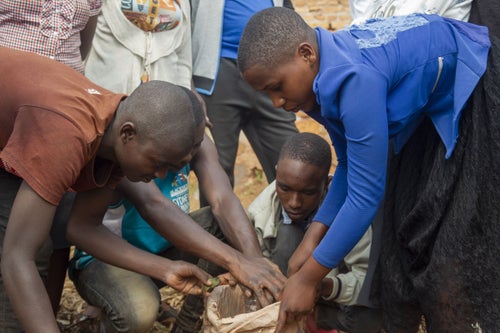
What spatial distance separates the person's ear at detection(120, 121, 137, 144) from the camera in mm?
2488

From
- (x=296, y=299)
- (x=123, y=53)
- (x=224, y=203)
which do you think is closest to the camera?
(x=296, y=299)

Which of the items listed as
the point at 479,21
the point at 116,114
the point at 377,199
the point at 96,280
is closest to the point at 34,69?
the point at 116,114

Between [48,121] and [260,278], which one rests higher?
[48,121]

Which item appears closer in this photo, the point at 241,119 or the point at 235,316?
the point at 235,316

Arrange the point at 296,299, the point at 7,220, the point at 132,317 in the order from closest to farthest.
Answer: the point at 296,299 → the point at 7,220 → the point at 132,317

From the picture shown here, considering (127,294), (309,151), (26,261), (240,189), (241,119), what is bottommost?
(240,189)

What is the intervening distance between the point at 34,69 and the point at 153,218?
819 mm

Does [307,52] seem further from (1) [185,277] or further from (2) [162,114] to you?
(1) [185,277]

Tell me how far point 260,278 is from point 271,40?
36.6 inches

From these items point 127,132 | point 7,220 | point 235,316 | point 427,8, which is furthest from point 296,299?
point 427,8


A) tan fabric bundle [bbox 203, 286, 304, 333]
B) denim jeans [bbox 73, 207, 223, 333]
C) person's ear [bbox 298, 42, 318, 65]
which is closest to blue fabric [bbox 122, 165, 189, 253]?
denim jeans [bbox 73, 207, 223, 333]

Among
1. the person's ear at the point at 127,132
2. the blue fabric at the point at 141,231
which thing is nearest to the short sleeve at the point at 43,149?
the person's ear at the point at 127,132

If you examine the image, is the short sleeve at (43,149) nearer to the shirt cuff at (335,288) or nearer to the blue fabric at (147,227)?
the blue fabric at (147,227)

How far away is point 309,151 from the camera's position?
3234mm
